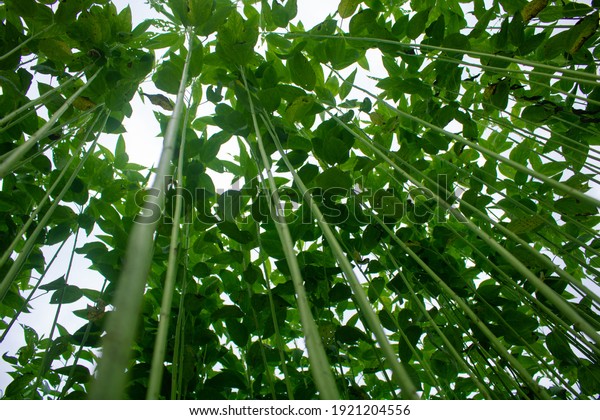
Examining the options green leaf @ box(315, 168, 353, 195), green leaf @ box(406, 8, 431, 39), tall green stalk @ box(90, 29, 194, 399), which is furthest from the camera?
green leaf @ box(406, 8, 431, 39)

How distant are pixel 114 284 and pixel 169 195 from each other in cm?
22

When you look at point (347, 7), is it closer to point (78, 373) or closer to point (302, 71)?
point (302, 71)

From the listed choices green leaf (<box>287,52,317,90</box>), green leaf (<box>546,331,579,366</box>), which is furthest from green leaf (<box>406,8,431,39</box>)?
green leaf (<box>546,331,579,366</box>)

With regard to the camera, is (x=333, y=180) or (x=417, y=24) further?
(x=417, y=24)

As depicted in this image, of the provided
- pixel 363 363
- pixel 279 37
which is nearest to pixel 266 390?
pixel 363 363

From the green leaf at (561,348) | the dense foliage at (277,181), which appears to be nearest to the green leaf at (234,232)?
the dense foliage at (277,181)

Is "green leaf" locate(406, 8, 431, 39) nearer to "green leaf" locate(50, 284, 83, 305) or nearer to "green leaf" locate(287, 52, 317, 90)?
"green leaf" locate(287, 52, 317, 90)

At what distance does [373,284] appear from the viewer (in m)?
0.73

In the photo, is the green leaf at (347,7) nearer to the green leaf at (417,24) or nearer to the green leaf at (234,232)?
the green leaf at (417,24)

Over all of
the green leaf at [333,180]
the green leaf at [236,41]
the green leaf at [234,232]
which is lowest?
the green leaf at [333,180]

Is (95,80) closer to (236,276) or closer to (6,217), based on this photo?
(6,217)

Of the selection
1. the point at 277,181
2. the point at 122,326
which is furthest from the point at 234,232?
the point at 122,326

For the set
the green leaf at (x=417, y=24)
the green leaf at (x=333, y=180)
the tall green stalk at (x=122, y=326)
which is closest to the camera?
Answer: the tall green stalk at (x=122, y=326)
